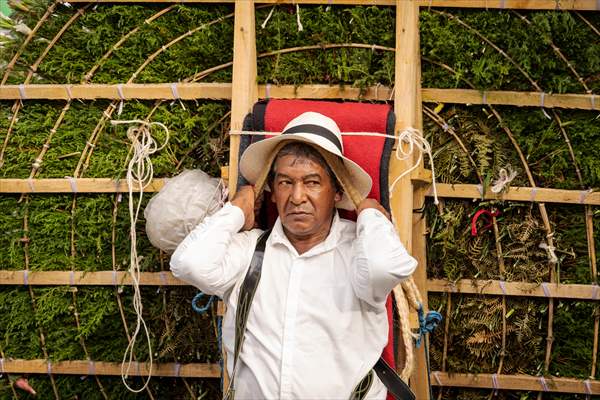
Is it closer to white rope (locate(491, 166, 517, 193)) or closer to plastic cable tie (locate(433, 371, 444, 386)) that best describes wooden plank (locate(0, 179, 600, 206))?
white rope (locate(491, 166, 517, 193))

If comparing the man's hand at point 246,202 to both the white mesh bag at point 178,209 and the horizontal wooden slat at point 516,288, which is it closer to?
the white mesh bag at point 178,209

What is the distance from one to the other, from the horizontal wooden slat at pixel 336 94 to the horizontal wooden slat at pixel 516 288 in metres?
1.05

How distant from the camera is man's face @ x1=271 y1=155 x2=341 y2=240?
2.76 meters

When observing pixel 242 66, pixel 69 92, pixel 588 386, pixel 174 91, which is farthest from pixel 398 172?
pixel 69 92

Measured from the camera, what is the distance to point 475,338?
3631mm

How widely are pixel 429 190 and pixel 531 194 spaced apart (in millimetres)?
584

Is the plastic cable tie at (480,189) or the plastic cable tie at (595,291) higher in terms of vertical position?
the plastic cable tie at (480,189)

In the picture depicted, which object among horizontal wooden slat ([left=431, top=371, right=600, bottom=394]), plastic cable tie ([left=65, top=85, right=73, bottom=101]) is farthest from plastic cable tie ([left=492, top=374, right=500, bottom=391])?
plastic cable tie ([left=65, top=85, right=73, bottom=101])

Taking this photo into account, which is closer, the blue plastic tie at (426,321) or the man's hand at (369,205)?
the man's hand at (369,205)

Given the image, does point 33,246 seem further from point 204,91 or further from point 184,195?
point 204,91

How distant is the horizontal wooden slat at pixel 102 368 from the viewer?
3797mm

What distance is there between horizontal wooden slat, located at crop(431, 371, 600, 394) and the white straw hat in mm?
1400

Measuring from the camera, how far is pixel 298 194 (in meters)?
2.74

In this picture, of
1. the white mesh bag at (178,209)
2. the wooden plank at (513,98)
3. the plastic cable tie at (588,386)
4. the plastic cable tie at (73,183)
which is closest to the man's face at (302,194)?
the white mesh bag at (178,209)
